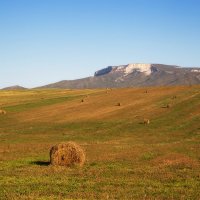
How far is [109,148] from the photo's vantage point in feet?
113

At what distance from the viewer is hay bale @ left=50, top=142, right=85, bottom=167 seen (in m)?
26.3

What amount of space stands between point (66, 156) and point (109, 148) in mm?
8503

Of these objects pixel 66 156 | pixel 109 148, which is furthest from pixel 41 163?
pixel 109 148

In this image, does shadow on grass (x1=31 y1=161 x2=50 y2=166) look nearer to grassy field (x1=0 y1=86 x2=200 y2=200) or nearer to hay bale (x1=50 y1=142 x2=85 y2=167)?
grassy field (x1=0 y1=86 x2=200 y2=200)

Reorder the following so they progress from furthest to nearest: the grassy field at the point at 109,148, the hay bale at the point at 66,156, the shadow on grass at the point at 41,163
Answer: the shadow on grass at the point at 41,163, the hay bale at the point at 66,156, the grassy field at the point at 109,148

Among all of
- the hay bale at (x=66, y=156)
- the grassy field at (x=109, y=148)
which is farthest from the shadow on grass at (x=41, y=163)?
the hay bale at (x=66, y=156)

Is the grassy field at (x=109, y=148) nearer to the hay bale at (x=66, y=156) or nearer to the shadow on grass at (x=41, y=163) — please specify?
the shadow on grass at (x=41, y=163)

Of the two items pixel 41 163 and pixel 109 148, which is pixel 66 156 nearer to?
pixel 41 163

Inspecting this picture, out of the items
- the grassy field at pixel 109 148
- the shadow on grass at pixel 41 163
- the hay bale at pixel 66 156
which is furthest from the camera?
the shadow on grass at pixel 41 163

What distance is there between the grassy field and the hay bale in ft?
2.06

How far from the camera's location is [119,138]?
4247 centimetres

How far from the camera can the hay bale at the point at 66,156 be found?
26.3 meters

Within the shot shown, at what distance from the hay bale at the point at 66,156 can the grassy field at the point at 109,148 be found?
628 mm

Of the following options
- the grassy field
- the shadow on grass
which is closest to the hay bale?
the grassy field
